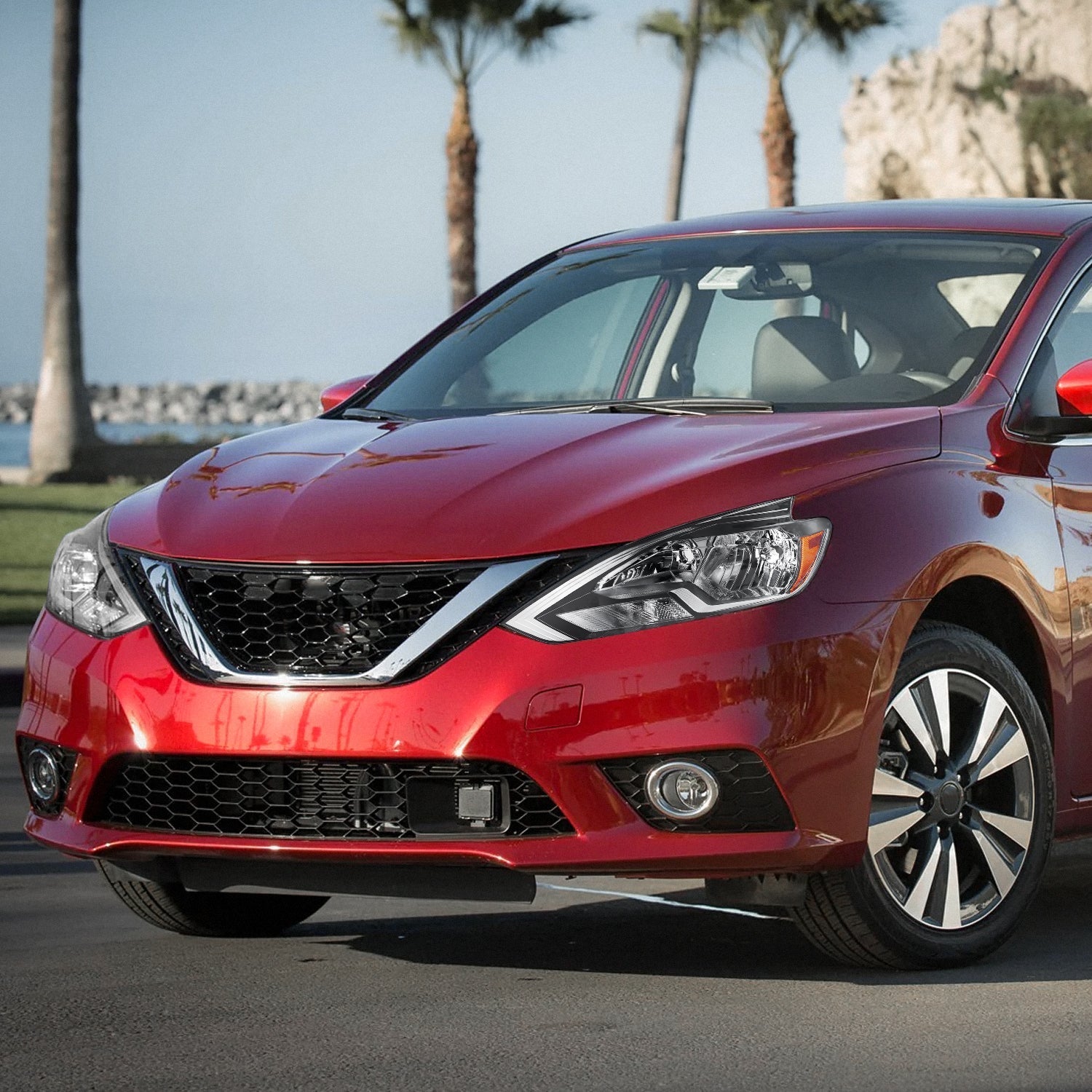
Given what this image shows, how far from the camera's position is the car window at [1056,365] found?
18.1 ft

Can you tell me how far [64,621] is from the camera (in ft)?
17.1

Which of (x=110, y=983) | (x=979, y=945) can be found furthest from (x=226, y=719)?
(x=979, y=945)

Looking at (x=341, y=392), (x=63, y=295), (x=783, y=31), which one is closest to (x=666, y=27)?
(x=783, y=31)

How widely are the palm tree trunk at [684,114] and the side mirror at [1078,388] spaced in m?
26.2

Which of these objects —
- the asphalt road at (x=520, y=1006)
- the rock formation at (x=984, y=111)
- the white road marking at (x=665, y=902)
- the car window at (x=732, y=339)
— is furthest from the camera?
the rock formation at (x=984, y=111)

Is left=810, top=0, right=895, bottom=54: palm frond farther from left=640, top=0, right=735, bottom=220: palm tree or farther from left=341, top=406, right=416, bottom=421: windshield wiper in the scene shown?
left=341, top=406, right=416, bottom=421: windshield wiper

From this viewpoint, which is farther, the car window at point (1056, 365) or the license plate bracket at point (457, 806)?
the car window at point (1056, 365)

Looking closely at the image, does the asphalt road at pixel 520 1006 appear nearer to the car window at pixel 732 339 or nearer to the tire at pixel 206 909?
the tire at pixel 206 909

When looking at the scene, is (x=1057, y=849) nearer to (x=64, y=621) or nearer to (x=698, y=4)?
(x=64, y=621)

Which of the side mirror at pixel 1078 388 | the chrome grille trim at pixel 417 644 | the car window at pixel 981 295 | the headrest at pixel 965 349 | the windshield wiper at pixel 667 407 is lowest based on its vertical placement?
the chrome grille trim at pixel 417 644

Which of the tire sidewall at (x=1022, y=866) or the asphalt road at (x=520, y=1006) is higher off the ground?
the tire sidewall at (x=1022, y=866)

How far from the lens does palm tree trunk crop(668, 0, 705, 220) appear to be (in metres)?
32.5

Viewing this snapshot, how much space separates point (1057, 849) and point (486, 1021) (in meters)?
3.38

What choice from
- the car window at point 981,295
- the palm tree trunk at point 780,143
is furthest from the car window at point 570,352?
the palm tree trunk at point 780,143
